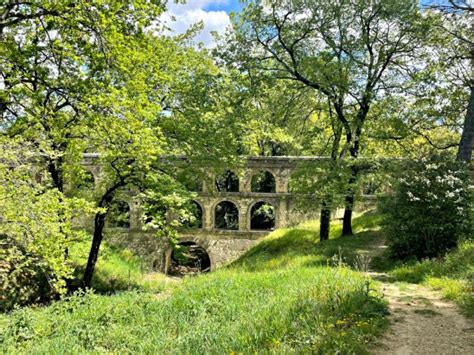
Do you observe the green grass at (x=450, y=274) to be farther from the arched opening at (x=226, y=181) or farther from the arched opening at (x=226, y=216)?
the arched opening at (x=226, y=216)

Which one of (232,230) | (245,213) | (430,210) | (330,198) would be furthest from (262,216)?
(430,210)

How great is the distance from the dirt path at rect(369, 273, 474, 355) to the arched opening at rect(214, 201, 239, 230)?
74.1 feet

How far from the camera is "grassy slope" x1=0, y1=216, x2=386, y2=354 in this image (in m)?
4.27

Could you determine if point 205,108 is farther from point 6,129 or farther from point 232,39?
point 6,129

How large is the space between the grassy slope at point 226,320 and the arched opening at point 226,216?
20.7 m

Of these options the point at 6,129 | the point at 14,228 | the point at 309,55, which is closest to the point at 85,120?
the point at 14,228

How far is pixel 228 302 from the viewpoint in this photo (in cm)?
637

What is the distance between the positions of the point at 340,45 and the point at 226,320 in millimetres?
11120

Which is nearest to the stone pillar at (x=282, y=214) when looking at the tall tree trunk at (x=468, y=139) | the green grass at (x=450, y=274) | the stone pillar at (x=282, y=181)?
the stone pillar at (x=282, y=181)

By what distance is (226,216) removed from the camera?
2884 centimetres

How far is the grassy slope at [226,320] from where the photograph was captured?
4.27m

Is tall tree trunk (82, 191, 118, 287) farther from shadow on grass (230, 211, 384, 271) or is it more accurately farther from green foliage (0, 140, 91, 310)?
shadow on grass (230, 211, 384, 271)

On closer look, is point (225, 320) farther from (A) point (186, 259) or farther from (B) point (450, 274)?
(A) point (186, 259)

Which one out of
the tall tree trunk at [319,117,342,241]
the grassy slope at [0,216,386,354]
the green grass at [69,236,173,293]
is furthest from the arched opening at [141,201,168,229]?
the tall tree trunk at [319,117,342,241]
